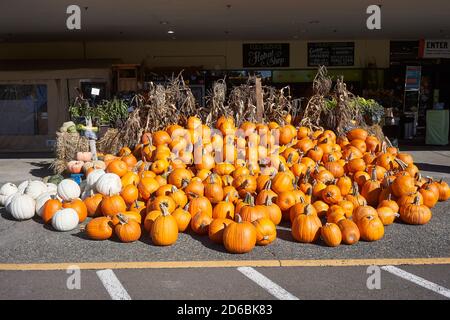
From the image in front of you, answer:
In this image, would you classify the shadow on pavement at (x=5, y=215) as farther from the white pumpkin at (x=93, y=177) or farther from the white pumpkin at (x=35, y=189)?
the white pumpkin at (x=93, y=177)

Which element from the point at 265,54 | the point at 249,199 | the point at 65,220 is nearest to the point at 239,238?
the point at 249,199

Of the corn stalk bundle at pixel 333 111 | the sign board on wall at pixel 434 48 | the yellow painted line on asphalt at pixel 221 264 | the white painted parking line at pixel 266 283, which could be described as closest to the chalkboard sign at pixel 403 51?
the sign board on wall at pixel 434 48

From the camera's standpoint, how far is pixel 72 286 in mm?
4508

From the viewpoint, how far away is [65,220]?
242 inches

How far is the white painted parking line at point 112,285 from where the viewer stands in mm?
4281

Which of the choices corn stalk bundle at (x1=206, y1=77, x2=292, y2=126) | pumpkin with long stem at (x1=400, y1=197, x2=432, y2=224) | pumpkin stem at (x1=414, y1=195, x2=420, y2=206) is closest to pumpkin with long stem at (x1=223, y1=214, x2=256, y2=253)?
pumpkin with long stem at (x1=400, y1=197, x2=432, y2=224)

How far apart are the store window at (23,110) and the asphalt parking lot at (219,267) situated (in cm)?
921

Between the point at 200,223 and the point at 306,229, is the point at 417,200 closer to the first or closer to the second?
the point at 306,229

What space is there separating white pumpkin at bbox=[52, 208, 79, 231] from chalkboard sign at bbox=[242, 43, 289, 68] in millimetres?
11320

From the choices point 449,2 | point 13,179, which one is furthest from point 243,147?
point 449,2

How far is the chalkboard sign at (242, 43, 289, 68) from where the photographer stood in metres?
16.5

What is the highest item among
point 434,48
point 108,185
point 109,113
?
point 434,48

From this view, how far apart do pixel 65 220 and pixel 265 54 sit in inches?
463
